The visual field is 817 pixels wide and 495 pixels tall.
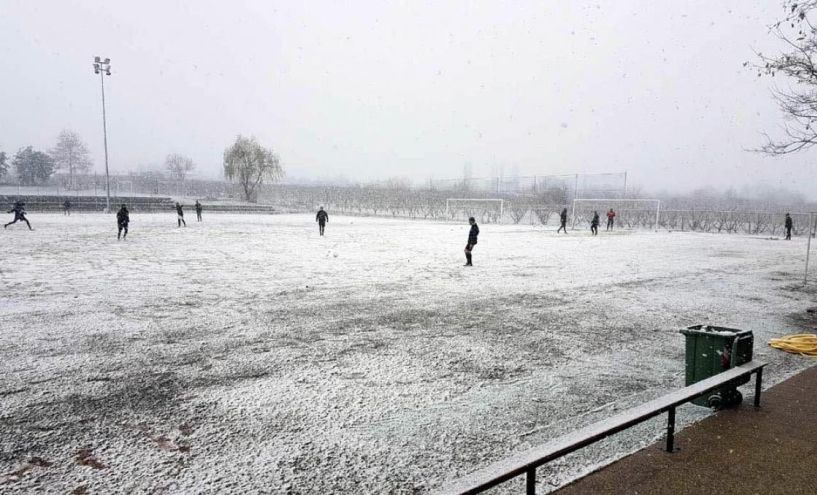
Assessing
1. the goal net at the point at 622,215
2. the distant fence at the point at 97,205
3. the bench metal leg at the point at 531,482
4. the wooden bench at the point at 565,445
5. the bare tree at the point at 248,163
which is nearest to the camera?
the wooden bench at the point at 565,445

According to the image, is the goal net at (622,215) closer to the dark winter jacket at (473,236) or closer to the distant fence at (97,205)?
the distant fence at (97,205)

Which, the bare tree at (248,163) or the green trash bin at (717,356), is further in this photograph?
the bare tree at (248,163)

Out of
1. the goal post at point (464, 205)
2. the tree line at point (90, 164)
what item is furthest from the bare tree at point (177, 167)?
the goal post at point (464, 205)

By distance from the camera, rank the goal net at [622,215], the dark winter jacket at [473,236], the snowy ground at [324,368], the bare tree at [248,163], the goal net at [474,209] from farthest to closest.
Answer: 1. the bare tree at [248,163]
2. the goal net at [474,209]
3. the goal net at [622,215]
4. the dark winter jacket at [473,236]
5. the snowy ground at [324,368]

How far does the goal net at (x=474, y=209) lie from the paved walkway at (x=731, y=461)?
177 ft

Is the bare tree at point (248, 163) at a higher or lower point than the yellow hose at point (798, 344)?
higher

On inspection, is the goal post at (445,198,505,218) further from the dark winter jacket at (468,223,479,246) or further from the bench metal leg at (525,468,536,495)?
the bench metal leg at (525,468,536,495)

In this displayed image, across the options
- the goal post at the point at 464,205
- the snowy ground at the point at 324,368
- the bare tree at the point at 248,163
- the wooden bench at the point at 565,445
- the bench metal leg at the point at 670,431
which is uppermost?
the bare tree at the point at 248,163

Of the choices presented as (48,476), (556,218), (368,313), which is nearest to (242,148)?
(556,218)

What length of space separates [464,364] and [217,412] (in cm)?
297

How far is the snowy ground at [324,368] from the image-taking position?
3857 millimetres

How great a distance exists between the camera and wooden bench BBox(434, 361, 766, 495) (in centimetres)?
275

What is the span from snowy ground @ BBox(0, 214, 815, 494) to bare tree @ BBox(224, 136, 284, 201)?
189ft

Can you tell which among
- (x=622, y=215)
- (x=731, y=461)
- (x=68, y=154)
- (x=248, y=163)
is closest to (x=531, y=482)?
(x=731, y=461)
